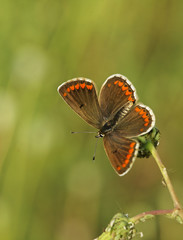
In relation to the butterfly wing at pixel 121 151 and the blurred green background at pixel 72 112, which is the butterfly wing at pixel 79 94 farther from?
the blurred green background at pixel 72 112

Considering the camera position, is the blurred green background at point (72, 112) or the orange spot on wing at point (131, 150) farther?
the blurred green background at point (72, 112)

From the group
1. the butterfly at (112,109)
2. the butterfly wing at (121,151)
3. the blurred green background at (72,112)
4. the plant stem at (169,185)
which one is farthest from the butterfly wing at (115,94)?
the blurred green background at (72,112)

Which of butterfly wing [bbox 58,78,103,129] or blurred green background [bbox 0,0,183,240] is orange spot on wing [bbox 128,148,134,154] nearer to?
butterfly wing [bbox 58,78,103,129]

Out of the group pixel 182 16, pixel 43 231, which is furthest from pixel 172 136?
pixel 43 231

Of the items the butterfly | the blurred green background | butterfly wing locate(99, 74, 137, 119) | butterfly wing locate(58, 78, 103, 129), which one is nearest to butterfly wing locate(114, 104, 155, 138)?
the butterfly

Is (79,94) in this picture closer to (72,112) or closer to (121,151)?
(121,151)
